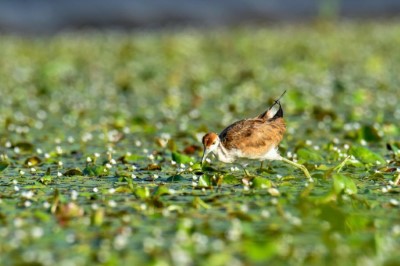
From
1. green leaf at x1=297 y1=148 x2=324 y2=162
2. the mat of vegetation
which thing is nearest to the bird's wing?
the mat of vegetation

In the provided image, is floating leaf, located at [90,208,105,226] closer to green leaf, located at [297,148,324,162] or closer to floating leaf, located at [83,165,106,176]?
floating leaf, located at [83,165,106,176]

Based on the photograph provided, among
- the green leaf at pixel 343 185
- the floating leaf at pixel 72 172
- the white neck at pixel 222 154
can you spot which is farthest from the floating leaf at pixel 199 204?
the floating leaf at pixel 72 172

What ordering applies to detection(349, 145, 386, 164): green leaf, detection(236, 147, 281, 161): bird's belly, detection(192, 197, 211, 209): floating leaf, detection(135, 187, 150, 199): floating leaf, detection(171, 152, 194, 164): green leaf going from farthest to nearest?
detection(171, 152, 194, 164): green leaf, detection(349, 145, 386, 164): green leaf, detection(236, 147, 281, 161): bird's belly, detection(135, 187, 150, 199): floating leaf, detection(192, 197, 211, 209): floating leaf

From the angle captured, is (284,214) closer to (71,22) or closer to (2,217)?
(2,217)

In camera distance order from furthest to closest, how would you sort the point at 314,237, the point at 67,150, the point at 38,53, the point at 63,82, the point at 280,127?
the point at 38,53, the point at 63,82, the point at 67,150, the point at 280,127, the point at 314,237

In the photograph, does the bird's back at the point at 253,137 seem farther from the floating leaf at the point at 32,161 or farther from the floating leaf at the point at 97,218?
the floating leaf at the point at 97,218

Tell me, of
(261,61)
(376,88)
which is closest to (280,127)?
(376,88)

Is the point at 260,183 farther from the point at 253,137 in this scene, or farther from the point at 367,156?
the point at 367,156
